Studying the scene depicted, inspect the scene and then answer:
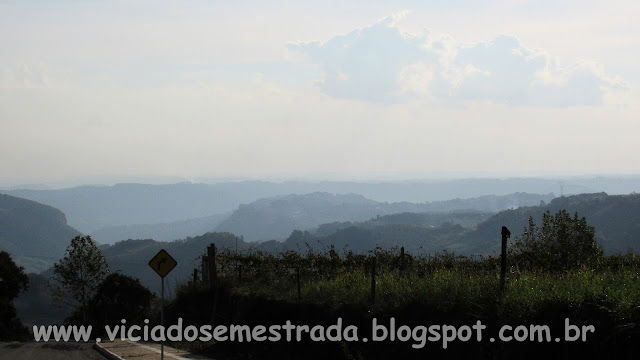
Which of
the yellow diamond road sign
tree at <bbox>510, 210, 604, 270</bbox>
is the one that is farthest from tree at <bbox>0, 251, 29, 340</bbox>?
tree at <bbox>510, 210, 604, 270</bbox>

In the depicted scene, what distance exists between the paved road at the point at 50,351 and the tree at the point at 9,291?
1760cm

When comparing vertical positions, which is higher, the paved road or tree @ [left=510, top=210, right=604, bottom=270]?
tree @ [left=510, top=210, right=604, bottom=270]

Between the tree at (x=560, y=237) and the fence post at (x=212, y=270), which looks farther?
the tree at (x=560, y=237)

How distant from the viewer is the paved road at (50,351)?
18953 millimetres

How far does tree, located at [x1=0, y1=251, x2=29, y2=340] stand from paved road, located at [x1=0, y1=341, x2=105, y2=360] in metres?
17.6

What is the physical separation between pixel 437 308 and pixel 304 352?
435cm

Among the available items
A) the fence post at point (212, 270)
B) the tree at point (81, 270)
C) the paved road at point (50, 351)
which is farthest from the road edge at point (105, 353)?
the tree at point (81, 270)

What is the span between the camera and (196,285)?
25.4m

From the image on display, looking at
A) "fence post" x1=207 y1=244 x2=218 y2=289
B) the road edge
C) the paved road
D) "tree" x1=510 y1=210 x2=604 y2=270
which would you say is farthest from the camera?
"tree" x1=510 y1=210 x2=604 y2=270

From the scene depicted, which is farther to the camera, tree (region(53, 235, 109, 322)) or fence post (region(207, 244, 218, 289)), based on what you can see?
tree (region(53, 235, 109, 322))

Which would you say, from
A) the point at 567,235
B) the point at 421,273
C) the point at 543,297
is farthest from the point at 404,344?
the point at 567,235

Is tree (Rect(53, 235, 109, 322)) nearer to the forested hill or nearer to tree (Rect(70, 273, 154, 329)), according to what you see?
tree (Rect(70, 273, 154, 329))

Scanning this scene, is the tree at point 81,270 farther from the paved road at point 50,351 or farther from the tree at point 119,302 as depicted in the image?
the paved road at point 50,351

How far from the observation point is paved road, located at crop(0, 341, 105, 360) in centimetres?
1895
